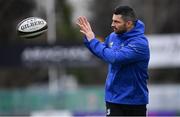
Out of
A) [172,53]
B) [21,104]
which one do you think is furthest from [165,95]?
[21,104]

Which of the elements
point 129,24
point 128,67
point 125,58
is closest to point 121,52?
point 125,58

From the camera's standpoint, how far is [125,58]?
7977mm

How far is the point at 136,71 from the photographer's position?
26.5ft

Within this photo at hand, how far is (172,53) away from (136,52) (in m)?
17.2

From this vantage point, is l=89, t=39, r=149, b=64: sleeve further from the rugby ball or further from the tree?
the tree

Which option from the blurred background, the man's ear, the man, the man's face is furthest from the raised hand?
the blurred background

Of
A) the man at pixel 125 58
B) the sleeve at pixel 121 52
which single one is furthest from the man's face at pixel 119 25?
the sleeve at pixel 121 52

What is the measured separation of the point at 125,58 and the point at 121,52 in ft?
0.26

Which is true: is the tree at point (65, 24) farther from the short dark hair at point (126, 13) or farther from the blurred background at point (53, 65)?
the short dark hair at point (126, 13)

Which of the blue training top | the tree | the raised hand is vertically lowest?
the blue training top

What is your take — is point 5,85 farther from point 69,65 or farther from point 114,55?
point 114,55

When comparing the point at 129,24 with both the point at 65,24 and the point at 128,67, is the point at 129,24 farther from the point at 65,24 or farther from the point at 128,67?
the point at 65,24

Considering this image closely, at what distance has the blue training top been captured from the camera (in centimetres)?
801

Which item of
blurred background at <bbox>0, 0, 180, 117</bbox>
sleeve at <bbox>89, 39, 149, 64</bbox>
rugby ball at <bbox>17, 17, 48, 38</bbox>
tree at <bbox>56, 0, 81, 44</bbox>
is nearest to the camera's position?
sleeve at <bbox>89, 39, 149, 64</bbox>
